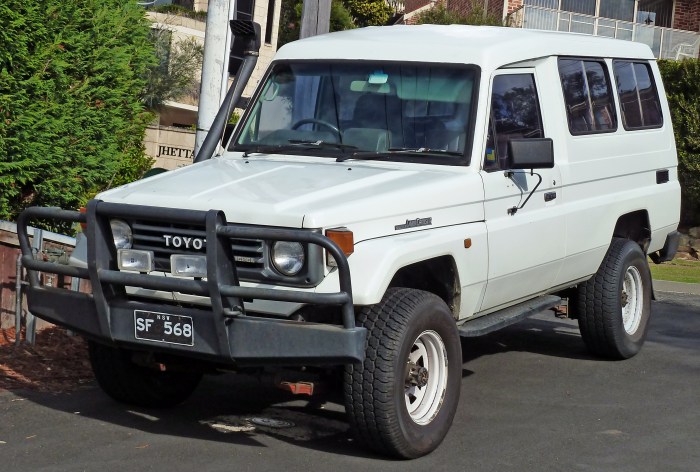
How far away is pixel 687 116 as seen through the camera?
19.2 metres

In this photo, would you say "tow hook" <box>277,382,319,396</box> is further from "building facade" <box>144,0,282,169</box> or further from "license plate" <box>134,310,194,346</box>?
"building facade" <box>144,0,282,169</box>

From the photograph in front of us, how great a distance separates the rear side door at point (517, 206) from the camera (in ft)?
23.6

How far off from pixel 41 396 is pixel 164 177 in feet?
5.54

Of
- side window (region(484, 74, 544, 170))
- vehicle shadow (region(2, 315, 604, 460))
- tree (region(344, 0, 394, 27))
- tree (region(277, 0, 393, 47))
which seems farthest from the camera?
tree (region(344, 0, 394, 27))

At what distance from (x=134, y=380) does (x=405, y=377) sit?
1.78 metres

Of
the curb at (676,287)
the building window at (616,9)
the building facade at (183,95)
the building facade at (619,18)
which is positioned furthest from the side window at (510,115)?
the building window at (616,9)

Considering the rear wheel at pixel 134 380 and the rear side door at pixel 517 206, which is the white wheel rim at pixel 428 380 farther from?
the rear wheel at pixel 134 380

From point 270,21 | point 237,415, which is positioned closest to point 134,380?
point 237,415

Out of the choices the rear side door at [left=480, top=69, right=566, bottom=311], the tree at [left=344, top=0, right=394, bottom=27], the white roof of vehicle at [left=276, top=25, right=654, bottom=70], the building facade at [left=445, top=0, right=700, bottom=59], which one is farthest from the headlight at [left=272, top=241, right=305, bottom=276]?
the tree at [left=344, top=0, right=394, bottom=27]

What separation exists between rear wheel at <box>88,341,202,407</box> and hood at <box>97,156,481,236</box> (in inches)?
41.3

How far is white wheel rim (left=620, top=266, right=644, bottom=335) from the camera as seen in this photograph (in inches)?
363

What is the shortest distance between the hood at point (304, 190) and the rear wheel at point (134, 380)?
105cm

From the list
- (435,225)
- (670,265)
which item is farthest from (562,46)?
(670,265)

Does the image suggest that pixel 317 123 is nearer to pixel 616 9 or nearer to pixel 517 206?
pixel 517 206
